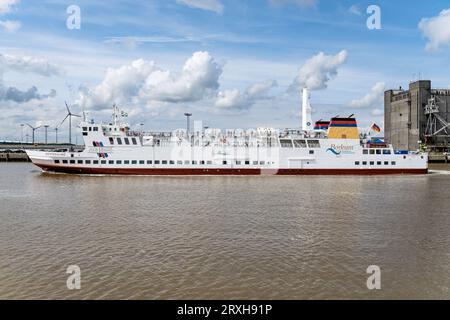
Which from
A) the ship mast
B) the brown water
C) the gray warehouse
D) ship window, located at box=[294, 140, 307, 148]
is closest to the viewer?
the brown water

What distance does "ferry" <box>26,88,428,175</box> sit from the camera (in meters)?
47.9

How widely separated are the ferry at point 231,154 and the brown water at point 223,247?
70.7 feet

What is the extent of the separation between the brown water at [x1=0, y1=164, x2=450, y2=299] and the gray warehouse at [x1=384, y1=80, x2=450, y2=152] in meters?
83.0

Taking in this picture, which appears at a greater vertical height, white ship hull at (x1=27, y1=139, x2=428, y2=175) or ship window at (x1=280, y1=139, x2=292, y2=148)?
ship window at (x1=280, y1=139, x2=292, y2=148)

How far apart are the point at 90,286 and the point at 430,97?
11004 centimetres

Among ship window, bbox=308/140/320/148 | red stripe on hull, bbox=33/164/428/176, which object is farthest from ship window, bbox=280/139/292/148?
red stripe on hull, bbox=33/164/428/176

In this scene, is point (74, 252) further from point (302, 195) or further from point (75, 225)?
A: point (302, 195)

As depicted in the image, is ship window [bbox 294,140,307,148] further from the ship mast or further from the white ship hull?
the ship mast

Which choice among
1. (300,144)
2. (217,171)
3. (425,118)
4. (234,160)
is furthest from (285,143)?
(425,118)

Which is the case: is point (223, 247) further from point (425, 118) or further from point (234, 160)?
point (425, 118)

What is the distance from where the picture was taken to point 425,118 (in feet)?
327

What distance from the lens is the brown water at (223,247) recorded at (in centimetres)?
1045

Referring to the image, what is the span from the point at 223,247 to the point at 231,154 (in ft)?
119
